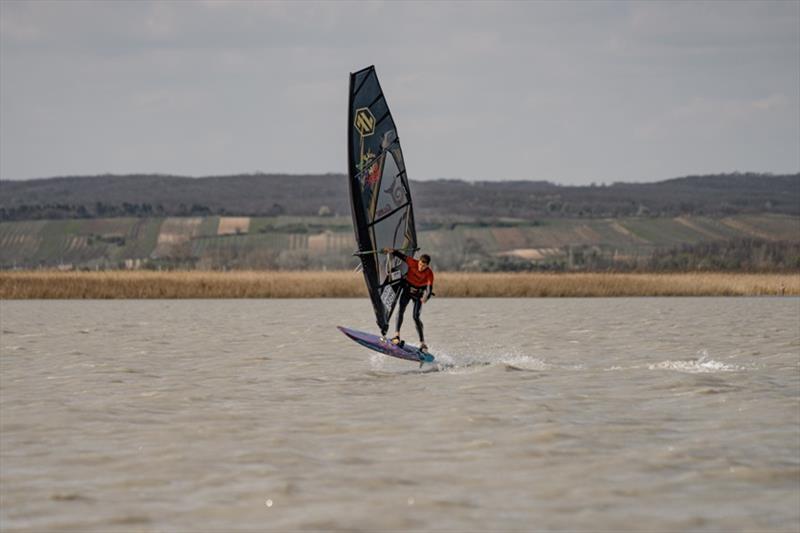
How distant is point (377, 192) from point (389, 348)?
2027mm

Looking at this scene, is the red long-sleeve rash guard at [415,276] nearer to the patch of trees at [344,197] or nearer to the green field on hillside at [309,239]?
the green field on hillside at [309,239]

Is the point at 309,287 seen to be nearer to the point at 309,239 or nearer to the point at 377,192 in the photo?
the point at 377,192

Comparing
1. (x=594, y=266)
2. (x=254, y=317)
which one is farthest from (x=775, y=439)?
(x=594, y=266)

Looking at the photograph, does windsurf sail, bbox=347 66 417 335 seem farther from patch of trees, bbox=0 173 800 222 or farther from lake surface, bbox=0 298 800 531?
patch of trees, bbox=0 173 800 222

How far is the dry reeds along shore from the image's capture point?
43.1 meters

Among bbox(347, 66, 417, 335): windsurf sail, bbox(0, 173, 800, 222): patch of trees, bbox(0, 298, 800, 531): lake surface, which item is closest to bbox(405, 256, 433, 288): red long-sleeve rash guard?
bbox(347, 66, 417, 335): windsurf sail

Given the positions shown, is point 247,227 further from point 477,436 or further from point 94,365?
point 477,436

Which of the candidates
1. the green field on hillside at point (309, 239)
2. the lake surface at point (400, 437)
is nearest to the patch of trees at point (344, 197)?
the green field on hillside at point (309, 239)

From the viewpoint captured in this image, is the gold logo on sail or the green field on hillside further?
the green field on hillside

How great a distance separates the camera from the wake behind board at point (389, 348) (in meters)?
16.4

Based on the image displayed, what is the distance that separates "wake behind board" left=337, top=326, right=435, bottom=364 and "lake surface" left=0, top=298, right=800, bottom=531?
0.82 ft

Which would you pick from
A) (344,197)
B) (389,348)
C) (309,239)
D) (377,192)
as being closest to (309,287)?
(377,192)

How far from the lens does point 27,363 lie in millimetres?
18062

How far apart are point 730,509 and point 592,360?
10.4 metres
